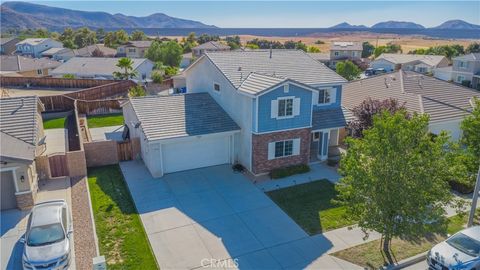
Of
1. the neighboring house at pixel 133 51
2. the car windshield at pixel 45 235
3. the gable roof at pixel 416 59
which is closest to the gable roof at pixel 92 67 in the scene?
the neighboring house at pixel 133 51

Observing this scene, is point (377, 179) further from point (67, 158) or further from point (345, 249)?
point (67, 158)

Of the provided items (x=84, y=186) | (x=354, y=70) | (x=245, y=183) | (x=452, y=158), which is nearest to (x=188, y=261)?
(x=245, y=183)

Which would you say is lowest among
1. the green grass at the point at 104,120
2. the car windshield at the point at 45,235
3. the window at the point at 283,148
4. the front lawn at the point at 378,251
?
the front lawn at the point at 378,251

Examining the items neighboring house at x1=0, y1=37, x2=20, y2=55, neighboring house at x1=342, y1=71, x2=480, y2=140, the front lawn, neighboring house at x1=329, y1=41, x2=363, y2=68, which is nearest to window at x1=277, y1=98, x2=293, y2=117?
the front lawn

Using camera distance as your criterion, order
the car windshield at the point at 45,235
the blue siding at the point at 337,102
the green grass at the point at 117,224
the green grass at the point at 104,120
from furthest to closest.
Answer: the green grass at the point at 104,120, the blue siding at the point at 337,102, the green grass at the point at 117,224, the car windshield at the point at 45,235

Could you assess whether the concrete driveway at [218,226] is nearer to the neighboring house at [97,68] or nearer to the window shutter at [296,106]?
the window shutter at [296,106]

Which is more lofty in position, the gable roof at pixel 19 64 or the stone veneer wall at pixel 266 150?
the gable roof at pixel 19 64

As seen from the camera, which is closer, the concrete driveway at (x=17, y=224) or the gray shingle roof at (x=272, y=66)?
the concrete driveway at (x=17, y=224)
